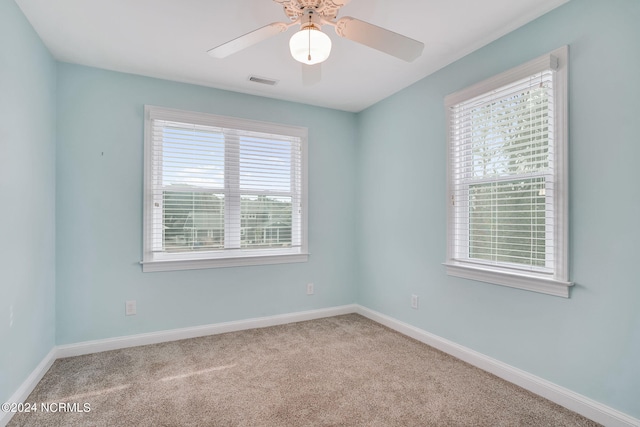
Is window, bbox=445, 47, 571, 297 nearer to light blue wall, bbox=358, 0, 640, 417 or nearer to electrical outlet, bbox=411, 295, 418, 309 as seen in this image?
light blue wall, bbox=358, 0, 640, 417

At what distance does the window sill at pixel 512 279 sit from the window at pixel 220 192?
1.70 meters

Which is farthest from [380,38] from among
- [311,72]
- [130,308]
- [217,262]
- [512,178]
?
[130,308]

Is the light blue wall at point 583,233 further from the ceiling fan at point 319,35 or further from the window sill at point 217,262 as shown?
the window sill at point 217,262

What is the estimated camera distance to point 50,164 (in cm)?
263

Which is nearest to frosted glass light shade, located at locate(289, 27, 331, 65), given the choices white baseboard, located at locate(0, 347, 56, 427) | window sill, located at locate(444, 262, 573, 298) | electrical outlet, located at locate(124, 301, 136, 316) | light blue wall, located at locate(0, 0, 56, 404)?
light blue wall, located at locate(0, 0, 56, 404)

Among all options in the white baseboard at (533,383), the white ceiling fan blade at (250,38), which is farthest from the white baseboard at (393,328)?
the white ceiling fan blade at (250,38)

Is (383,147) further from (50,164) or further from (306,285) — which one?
(50,164)

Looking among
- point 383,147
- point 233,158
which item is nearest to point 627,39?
point 383,147

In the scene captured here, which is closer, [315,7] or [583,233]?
[315,7]

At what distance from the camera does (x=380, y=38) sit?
1.69 metres

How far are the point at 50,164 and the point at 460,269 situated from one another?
11.2 ft

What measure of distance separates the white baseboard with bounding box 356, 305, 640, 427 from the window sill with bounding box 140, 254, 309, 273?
1.39 metres

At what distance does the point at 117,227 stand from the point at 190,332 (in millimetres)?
1186

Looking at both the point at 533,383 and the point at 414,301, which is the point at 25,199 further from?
the point at 533,383
